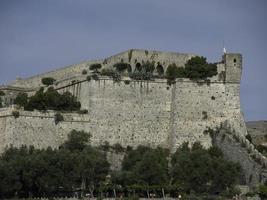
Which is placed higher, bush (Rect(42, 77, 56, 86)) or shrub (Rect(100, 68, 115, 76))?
shrub (Rect(100, 68, 115, 76))

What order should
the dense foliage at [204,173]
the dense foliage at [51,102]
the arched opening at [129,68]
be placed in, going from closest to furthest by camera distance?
the dense foliage at [204,173], the dense foliage at [51,102], the arched opening at [129,68]

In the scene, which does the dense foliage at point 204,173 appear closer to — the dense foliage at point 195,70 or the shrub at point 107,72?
the dense foliage at point 195,70

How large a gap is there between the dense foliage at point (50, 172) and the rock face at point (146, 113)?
4.11 meters

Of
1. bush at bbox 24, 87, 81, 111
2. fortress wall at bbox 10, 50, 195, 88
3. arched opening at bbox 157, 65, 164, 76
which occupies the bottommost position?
bush at bbox 24, 87, 81, 111

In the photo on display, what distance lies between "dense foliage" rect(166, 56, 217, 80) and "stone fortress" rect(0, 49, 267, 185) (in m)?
0.59

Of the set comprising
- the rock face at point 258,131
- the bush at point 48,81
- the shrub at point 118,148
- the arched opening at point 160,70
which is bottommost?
the shrub at point 118,148

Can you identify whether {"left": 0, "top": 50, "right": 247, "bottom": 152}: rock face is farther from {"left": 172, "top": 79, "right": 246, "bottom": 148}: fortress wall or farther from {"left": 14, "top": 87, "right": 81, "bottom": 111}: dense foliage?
{"left": 14, "top": 87, "right": 81, "bottom": 111}: dense foliage

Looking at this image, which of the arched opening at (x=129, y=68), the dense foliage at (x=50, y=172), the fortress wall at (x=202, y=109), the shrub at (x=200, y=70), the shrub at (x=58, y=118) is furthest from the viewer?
the arched opening at (x=129, y=68)

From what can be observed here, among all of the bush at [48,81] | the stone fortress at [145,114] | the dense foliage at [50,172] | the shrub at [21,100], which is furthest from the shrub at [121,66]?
the dense foliage at [50,172]

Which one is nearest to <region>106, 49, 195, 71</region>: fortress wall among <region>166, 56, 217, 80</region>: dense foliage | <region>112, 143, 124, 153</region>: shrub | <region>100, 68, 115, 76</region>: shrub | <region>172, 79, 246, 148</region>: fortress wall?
<region>166, 56, 217, 80</region>: dense foliage

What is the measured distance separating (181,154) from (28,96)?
15.9 meters

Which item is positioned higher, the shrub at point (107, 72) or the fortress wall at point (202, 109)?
the shrub at point (107, 72)

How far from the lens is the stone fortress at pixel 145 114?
55.9m

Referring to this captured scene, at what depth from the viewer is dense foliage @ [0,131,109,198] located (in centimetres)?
4903
